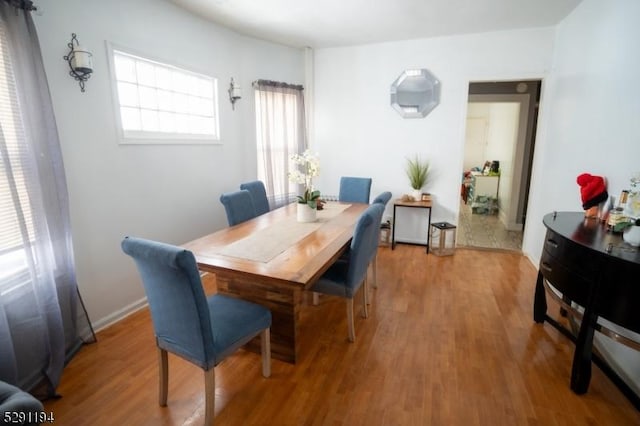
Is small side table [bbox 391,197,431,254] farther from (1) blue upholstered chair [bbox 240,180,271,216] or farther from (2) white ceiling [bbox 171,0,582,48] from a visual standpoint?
(2) white ceiling [bbox 171,0,582,48]

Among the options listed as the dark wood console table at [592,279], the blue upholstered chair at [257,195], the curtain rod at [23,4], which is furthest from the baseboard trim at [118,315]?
the dark wood console table at [592,279]

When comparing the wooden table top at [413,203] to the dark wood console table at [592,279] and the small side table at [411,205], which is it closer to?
the small side table at [411,205]

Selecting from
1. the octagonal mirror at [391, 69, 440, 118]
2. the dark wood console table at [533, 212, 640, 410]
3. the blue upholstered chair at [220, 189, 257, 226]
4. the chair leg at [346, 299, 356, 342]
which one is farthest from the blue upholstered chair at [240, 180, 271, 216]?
the dark wood console table at [533, 212, 640, 410]

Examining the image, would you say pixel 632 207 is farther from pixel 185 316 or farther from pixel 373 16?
pixel 373 16

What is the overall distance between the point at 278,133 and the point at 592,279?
3514 millimetres

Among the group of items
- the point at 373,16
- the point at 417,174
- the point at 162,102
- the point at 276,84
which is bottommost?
the point at 417,174

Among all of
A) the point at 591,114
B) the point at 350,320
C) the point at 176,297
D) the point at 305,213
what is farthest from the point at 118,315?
the point at 591,114

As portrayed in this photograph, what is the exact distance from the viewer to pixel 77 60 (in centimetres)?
207

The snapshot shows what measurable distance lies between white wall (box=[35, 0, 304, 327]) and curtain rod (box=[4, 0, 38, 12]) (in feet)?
0.54

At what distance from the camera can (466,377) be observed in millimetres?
1941

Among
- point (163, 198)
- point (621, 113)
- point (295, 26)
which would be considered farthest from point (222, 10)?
point (621, 113)

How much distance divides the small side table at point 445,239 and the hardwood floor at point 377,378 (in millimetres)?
1282

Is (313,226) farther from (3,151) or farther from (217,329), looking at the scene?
(3,151)

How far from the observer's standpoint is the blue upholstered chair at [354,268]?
6.81ft
